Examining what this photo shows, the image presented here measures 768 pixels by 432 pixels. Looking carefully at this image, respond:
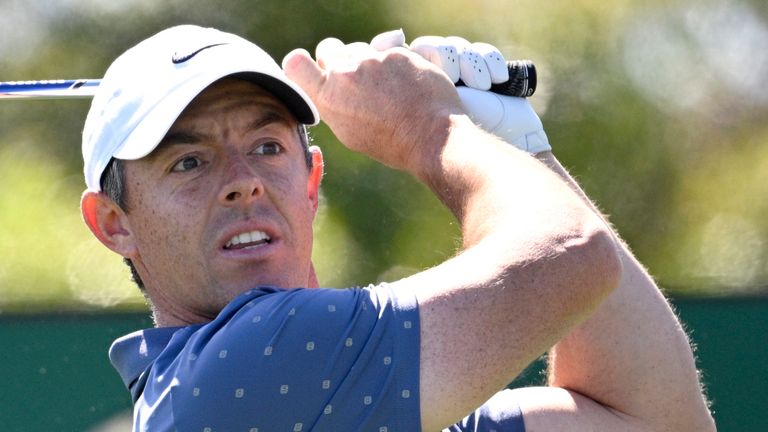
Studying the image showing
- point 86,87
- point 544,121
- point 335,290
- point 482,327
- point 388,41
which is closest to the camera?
point 482,327

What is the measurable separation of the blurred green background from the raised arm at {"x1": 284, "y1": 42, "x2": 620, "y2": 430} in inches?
99.9

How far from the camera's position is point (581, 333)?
261 centimetres

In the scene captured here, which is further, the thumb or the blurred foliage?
the blurred foliage

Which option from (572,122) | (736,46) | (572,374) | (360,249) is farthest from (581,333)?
(736,46)

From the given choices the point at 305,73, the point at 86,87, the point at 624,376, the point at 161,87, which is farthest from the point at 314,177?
the point at 624,376

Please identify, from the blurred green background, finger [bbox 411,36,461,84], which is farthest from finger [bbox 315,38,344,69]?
the blurred green background

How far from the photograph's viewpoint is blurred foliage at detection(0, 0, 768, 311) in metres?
4.94

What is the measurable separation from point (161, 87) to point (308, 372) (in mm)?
560

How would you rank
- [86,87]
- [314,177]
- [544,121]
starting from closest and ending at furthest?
[314,177], [86,87], [544,121]

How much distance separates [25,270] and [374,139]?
2.63 meters

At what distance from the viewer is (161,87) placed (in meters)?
2.29

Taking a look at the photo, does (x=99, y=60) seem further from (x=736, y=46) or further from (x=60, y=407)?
(x=736, y=46)

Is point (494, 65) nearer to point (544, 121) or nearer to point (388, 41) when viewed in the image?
point (388, 41)

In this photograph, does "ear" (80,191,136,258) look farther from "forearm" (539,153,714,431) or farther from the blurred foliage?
the blurred foliage
